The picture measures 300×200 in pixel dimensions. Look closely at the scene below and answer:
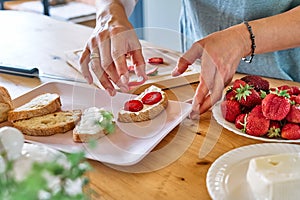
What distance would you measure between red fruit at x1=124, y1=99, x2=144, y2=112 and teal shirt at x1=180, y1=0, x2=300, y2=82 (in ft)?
1.86

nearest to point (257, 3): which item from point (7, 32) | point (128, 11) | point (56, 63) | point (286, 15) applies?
point (286, 15)

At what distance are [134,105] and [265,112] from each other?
0.98 feet

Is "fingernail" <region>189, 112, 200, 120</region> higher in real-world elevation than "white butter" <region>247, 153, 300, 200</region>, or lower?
lower

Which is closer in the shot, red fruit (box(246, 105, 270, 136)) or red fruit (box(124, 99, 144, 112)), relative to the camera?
red fruit (box(246, 105, 270, 136))

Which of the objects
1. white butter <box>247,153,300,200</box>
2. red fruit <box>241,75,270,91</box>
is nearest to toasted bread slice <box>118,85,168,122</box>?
red fruit <box>241,75,270,91</box>

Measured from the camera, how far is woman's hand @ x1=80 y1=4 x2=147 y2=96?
111cm

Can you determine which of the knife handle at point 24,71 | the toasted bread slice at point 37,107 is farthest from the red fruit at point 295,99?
the knife handle at point 24,71

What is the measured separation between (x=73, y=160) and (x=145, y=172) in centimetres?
43

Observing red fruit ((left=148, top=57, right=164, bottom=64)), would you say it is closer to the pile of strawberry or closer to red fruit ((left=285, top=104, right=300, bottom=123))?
the pile of strawberry

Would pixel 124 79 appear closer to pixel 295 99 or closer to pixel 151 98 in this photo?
pixel 151 98

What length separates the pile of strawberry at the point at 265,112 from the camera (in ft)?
2.99

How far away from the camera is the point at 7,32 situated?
187cm

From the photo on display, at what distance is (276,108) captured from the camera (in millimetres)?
912

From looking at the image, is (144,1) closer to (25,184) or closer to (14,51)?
(14,51)
